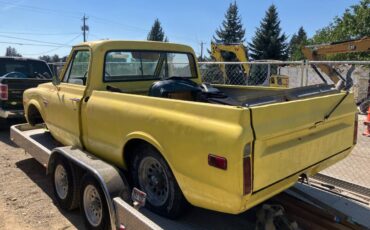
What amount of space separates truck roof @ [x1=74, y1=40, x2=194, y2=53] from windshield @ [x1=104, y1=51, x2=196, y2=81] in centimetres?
6

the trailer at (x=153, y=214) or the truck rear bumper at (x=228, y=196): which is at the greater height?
the truck rear bumper at (x=228, y=196)

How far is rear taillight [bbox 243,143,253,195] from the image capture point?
2689 mm

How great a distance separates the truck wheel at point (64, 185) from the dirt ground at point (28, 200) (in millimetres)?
156

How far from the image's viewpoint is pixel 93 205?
4062 millimetres

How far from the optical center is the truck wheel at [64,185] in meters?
4.44

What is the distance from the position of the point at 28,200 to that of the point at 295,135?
12.3 feet

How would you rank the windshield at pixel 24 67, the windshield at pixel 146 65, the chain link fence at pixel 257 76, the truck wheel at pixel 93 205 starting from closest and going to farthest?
the truck wheel at pixel 93 205
the windshield at pixel 146 65
the windshield at pixel 24 67
the chain link fence at pixel 257 76

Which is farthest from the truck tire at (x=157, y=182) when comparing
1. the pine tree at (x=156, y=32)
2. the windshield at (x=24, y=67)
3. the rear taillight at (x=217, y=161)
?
the pine tree at (x=156, y=32)

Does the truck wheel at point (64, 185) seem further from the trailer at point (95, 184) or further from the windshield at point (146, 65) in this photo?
the windshield at point (146, 65)

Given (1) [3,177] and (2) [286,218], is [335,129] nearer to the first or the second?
(2) [286,218]

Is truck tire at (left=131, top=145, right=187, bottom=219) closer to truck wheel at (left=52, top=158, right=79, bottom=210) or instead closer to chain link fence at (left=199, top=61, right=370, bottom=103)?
truck wheel at (left=52, top=158, right=79, bottom=210)

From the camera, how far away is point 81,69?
17.0 ft

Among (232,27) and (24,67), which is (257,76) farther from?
(232,27)

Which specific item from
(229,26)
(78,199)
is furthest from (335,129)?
(229,26)
